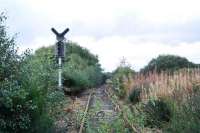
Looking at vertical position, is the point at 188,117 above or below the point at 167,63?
below

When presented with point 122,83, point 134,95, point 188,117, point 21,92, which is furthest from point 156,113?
point 122,83

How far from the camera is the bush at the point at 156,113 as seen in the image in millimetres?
18720

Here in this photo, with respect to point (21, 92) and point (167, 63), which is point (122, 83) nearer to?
point (167, 63)

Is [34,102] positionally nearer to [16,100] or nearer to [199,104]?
[16,100]

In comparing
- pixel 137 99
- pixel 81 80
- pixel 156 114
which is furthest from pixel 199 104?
pixel 81 80

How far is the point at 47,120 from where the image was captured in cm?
1373

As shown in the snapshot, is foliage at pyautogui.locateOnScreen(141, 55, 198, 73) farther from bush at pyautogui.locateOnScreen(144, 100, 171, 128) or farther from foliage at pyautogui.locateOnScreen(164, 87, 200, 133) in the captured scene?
foliage at pyautogui.locateOnScreen(164, 87, 200, 133)

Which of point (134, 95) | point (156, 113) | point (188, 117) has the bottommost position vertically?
point (156, 113)

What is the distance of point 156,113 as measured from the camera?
19.4 m

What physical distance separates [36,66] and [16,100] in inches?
107

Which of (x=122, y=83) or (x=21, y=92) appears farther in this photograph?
(x=122, y=83)

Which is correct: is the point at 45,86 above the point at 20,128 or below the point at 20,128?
above

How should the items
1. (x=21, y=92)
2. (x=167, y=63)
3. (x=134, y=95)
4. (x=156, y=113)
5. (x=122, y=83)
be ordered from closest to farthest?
1. (x=21, y=92)
2. (x=156, y=113)
3. (x=134, y=95)
4. (x=122, y=83)
5. (x=167, y=63)

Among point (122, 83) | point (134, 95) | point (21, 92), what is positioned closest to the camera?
point (21, 92)
